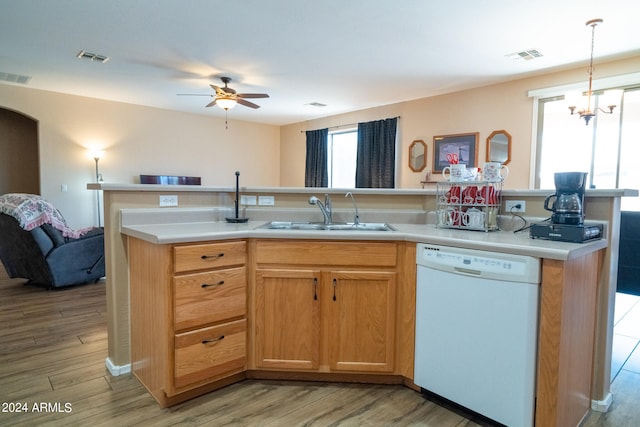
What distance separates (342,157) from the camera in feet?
24.2

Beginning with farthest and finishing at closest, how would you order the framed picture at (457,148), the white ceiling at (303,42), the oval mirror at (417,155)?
the oval mirror at (417,155), the framed picture at (457,148), the white ceiling at (303,42)

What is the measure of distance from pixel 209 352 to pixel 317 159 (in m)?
6.03

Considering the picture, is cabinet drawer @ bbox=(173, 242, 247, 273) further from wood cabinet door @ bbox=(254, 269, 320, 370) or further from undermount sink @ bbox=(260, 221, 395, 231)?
undermount sink @ bbox=(260, 221, 395, 231)

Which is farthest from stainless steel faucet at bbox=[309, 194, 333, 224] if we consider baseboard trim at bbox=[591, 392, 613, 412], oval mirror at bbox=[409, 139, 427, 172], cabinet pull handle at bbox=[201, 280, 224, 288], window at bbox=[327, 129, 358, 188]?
window at bbox=[327, 129, 358, 188]

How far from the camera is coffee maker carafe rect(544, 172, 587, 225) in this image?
5.57 feet

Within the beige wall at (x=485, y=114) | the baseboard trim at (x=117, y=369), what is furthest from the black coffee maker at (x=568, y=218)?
the beige wall at (x=485, y=114)

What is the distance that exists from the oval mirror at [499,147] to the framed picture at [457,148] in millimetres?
194

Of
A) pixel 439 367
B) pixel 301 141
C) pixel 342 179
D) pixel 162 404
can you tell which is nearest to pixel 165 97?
pixel 301 141

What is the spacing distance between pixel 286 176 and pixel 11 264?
5.37 meters

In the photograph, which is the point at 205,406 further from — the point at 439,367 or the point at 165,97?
the point at 165,97

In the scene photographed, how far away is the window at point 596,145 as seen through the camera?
4.04 m

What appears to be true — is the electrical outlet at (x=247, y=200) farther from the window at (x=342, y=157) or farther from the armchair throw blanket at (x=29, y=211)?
the window at (x=342, y=157)

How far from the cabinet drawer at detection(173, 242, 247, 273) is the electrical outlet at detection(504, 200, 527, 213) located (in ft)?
5.15

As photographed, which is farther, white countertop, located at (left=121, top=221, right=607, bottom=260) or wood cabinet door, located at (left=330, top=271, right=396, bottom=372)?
wood cabinet door, located at (left=330, top=271, right=396, bottom=372)
